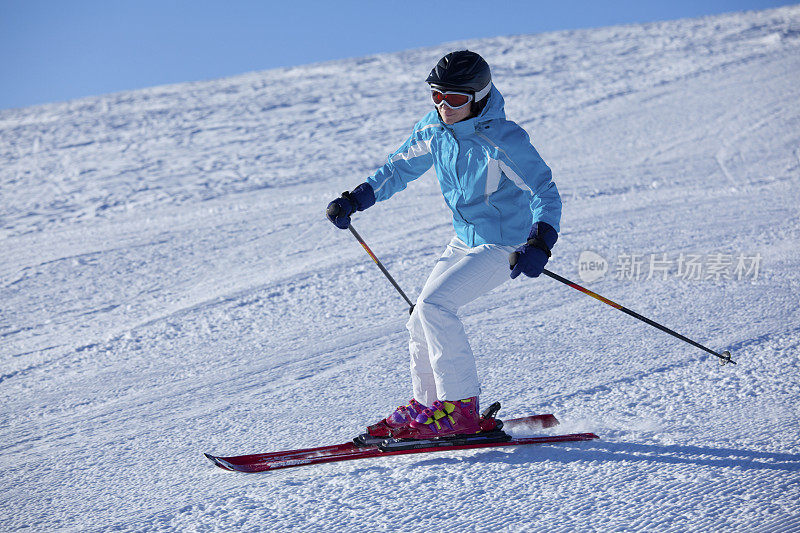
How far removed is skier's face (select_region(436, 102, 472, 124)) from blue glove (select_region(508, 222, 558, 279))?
58cm

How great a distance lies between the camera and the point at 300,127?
10742mm

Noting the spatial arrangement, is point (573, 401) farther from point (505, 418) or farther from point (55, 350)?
point (55, 350)

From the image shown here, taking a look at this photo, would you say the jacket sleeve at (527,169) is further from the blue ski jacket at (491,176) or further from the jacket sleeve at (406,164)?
the jacket sleeve at (406,164)

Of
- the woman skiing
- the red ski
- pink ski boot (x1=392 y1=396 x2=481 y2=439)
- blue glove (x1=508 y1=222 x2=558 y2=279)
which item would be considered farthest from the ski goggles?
Answer: the red ski

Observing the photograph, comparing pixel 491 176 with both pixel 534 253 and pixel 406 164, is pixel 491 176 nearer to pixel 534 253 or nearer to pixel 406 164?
pixel 534 253

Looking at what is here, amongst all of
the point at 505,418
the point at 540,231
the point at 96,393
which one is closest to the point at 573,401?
the point at 505,418

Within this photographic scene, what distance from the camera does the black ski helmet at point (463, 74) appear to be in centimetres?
287

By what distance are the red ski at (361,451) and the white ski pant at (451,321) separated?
0.20 meters

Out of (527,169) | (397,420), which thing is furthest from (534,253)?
(397,420)

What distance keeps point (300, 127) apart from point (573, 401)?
820 cm

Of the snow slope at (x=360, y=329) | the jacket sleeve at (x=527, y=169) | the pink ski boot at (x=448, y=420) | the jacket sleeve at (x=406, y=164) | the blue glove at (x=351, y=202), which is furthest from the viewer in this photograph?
the blue glove at (x=351, y=202)

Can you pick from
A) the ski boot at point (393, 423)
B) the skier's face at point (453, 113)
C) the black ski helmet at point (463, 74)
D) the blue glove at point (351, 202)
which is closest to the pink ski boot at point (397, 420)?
the ski boot at point (393, 423)

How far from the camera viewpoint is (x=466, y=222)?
3.11 metres

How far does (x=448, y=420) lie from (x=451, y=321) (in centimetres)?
45
